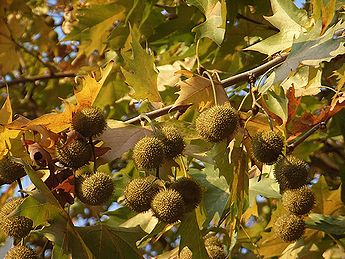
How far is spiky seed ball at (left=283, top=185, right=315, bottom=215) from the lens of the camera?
7.97 ft

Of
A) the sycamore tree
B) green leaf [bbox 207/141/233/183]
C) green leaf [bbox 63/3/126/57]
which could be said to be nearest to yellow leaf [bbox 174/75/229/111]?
the sycamore tree

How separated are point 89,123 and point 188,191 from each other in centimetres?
34

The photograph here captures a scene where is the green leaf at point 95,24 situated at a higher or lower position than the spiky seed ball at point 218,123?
lower

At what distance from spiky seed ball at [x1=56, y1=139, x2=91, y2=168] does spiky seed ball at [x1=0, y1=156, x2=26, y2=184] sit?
0.12m

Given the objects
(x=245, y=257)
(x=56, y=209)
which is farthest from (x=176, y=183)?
(x=245, y=257)

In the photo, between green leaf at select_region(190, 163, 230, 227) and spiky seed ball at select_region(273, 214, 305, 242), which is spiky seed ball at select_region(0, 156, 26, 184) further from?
spiky seed ball at select_region(273, 214, 305, 242)

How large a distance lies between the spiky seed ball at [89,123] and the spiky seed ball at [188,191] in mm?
268

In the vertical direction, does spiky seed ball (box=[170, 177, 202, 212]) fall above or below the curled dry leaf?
below

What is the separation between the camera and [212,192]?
2.70 metres

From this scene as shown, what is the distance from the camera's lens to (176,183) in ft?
7.31

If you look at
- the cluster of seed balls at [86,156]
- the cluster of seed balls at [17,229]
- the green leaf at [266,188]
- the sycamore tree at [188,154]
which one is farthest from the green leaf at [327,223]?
the cluster of seed balls at [17,229]

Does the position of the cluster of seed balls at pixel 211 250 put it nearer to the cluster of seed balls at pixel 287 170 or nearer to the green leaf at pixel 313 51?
the cluster of seed balls at pixel 287 170

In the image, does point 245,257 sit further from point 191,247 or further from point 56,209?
point 56,209

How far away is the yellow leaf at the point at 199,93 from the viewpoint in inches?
94.8
